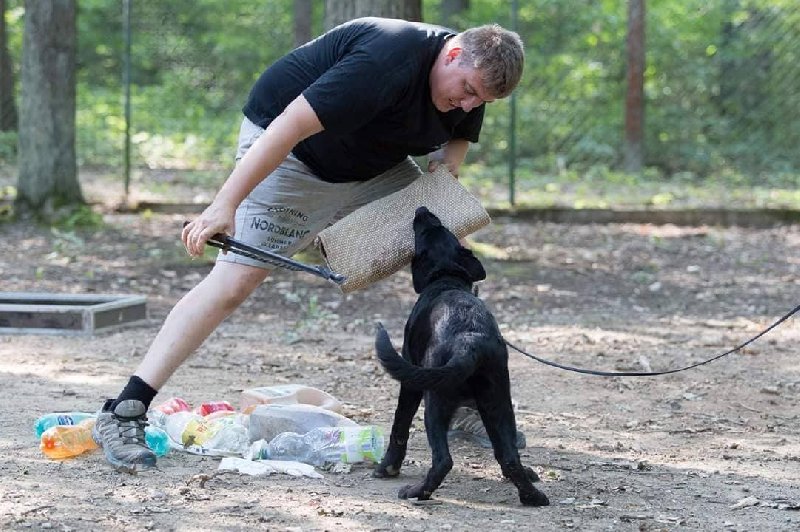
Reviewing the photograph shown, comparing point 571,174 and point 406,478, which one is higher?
point 571,174

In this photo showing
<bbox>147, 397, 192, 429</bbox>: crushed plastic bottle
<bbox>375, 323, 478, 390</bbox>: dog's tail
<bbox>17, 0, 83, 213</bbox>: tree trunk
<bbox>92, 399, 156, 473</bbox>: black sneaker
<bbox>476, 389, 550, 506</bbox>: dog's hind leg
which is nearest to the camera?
<bbox>375, 323, 478, 390</bbox>: dog's tail

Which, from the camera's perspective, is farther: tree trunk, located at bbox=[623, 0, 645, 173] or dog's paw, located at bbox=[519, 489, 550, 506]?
tree trunk, located at bbox=[623, 0, 645, 173]

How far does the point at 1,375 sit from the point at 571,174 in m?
9.09

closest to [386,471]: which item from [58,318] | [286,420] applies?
[286,420]

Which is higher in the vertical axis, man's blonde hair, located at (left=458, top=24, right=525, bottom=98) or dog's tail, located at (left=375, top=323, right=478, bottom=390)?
man's blonde hair, located at (left=458, top=24, right=525, bottom=98)

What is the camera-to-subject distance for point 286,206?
440 cm

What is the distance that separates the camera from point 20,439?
14.5 ft

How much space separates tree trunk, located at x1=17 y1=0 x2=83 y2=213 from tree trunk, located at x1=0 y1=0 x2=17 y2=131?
3700mm

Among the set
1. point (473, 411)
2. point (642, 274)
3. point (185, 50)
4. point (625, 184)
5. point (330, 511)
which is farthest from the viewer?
point (185, 50)

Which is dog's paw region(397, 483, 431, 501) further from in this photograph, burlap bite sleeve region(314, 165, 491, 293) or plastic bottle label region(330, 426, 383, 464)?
burlap bite sleeve region(314, 165, 491, 293)

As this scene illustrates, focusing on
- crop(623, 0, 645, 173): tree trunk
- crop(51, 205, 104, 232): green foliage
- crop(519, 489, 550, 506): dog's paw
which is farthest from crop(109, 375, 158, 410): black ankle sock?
crop(623, 0, 645, 173): tree trunk

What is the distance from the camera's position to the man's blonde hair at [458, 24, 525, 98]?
386cm

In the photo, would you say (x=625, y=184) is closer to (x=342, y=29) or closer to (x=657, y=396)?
Result: (x=657, y=396)

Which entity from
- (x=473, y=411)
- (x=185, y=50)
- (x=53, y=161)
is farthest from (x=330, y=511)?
(x=185, y=50)
